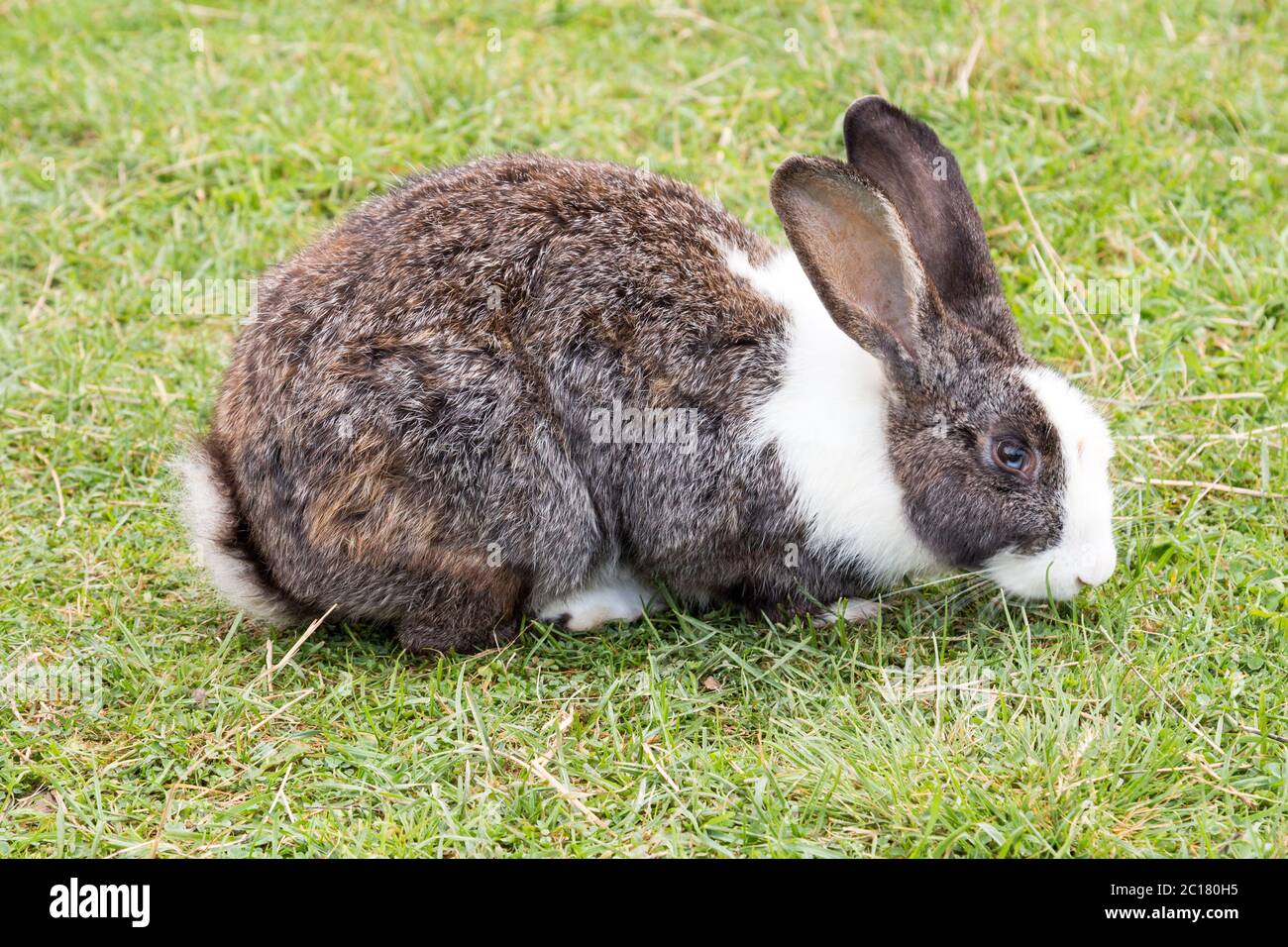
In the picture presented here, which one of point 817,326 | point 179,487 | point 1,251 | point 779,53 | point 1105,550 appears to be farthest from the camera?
point 779,53

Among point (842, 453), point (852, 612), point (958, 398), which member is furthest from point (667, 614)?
point (958, 398)

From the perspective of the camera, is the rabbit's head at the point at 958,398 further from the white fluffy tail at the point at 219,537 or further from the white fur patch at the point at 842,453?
the white fluffy tail at the point at 219,537

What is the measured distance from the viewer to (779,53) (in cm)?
824

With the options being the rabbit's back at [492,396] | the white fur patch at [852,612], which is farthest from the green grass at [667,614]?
the rabbit's back at [492,396]

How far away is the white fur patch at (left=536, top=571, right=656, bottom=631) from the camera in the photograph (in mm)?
5586

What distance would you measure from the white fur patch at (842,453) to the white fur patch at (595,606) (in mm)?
707

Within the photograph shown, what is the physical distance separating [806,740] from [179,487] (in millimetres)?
2740

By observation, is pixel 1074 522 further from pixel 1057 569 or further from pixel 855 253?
pixel 855 253

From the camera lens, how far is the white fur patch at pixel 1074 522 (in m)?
5.10

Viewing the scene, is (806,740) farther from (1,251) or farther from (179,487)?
(1,251)

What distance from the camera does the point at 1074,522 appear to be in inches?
201

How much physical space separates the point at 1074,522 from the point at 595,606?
5.51ft

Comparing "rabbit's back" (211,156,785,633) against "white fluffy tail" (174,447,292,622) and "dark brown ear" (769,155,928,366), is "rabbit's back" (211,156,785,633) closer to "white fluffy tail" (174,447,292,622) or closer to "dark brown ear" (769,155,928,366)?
"white fluffy tail" (174,447,292,622)
